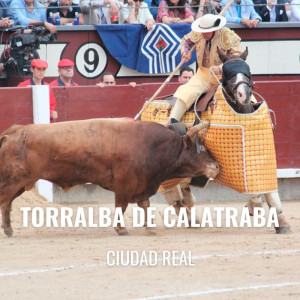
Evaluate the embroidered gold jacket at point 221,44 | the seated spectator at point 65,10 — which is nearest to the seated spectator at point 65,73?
the seated spectator at point 65,10

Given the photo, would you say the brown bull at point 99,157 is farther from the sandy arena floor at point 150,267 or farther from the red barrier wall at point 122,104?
the red barrier wall at point 122,104

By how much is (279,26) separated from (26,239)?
18.8 ft

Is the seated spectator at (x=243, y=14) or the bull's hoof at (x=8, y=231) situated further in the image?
the seated spectator at (x=243, y=14)

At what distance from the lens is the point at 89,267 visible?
666 centimetres

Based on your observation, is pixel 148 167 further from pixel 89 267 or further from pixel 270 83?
pixel 270 83

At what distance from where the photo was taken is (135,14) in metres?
12.0

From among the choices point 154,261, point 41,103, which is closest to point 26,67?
point 41,103

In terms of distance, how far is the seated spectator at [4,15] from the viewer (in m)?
11.2

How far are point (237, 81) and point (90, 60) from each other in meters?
4.75

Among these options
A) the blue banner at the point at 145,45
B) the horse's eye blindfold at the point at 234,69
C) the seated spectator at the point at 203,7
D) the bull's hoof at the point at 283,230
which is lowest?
the bull's hoof at the point at 283,230

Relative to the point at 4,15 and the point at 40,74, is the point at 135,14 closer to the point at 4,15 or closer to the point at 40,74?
the point at 4,15

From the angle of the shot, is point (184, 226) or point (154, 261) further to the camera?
point (184, 226)

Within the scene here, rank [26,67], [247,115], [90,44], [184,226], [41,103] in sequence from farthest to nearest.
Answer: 1. [90,44]
2. [26,67]
3. [41,103]
4. [184,226]
5. [247,115]

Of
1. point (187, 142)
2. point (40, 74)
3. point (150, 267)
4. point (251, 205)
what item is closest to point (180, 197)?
point (251, 205)
